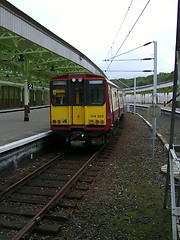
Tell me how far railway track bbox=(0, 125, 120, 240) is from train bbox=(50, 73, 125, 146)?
4.49 ft

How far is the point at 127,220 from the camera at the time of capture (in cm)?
448

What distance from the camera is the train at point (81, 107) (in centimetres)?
939

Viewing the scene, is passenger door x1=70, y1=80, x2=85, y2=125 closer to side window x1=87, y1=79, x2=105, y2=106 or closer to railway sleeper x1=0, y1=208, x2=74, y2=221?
side window x1=87, y1=79, x2=105, y2=106

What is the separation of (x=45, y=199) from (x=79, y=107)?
4.68 metres

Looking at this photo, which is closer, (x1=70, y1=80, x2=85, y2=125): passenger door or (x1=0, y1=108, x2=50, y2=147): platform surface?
(x1=0, y1=108, x2=50, y2=147): platform surface

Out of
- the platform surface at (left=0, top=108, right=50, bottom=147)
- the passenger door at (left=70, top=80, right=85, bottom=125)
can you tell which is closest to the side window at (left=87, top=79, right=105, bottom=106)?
the passenger door at (left=70, top=80, right=85, bottom=125)

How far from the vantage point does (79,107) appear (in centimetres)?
958

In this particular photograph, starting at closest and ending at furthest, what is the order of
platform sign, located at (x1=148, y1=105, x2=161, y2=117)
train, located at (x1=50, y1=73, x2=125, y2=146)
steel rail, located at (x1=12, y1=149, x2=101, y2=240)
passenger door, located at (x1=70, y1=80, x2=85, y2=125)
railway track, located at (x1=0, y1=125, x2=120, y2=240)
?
1. steel rail, located at (x1=12, y1=149, x2=101, y2=240)
2. railway track, located at (x1=0, y1=125, x2=120, y2=240)
3. platform sign, located at (x1=148, y1=105, x2=161, y2=117)
4. train, located at (x1=50, y1=73, x2=125, y2=146)
5. passenger door, located at (x1=70, y1=80, x2=85, y2=125)

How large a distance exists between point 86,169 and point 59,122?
269cm

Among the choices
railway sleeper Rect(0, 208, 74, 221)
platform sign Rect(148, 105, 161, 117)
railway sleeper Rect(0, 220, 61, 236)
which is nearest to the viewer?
railway sleeper Rect(0, 220, 61, 236)

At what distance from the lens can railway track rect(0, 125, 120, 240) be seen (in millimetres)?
4188

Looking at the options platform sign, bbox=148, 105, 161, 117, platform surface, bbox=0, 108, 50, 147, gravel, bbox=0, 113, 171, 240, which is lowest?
gravel, bbox=0, 113, 171, 240

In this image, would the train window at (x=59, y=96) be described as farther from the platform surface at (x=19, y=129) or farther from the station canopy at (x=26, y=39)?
the station canopy at (x=26, y=39)

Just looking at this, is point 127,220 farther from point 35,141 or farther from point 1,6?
point 1,6
